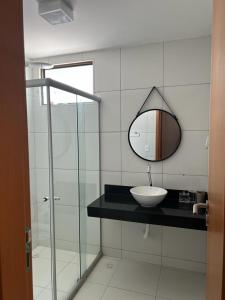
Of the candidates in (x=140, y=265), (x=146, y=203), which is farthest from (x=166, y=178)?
(x=140, y=265)

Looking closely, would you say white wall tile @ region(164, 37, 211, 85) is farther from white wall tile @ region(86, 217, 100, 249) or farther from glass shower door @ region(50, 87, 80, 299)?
white wall tile @ region(86, 217, 100, 249)

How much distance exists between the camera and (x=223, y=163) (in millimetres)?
761

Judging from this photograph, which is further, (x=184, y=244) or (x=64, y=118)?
(x=184, y=244)

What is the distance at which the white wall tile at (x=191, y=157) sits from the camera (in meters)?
2.44

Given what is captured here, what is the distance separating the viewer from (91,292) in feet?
7.34

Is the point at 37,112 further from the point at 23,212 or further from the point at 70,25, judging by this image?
the point at 23,212

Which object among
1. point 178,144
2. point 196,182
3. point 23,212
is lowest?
point 196,182

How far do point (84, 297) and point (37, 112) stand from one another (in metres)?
1.85

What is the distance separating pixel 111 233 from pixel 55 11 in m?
2.39

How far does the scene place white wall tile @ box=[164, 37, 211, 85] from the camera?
2.37 metres

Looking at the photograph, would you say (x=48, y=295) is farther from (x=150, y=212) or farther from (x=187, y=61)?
(x=187, y=61)

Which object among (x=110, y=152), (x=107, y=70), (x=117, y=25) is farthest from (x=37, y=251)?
(x=117, y=25)

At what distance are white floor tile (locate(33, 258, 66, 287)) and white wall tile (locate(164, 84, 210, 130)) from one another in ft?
6.38

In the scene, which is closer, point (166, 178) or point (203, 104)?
point (203, 104)
